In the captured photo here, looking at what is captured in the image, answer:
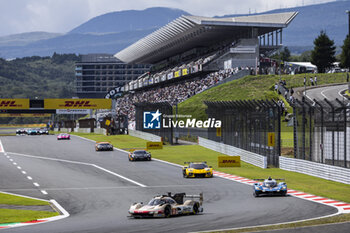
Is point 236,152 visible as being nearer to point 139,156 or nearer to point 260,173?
point 139,156

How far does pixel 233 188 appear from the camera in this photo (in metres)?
30.2

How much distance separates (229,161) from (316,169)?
31.7ft

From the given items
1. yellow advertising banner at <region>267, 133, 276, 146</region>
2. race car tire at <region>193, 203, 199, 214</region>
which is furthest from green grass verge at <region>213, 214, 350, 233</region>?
yellow advertising banner at <region>267, 133, 276, 146</region>

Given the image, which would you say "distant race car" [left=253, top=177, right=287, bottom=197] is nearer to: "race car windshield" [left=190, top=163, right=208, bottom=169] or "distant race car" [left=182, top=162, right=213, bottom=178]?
"distant race car" [left=182, top=162, right=213, bottom=178]

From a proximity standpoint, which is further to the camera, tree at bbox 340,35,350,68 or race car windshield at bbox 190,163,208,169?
tree at bbox 340,35,350,68

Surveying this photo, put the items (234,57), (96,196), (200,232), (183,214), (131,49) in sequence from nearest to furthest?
1. (200,232)
2. (183,214)
3. (96,196)
4. (234,57)
5. (131,49)

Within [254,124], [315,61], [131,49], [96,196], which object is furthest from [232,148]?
[131,49]

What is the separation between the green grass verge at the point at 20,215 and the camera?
20594 mm

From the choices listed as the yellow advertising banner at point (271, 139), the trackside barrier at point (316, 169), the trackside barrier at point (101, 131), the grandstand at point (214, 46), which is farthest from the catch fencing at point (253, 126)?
the trackside barrier at point (101, 131)

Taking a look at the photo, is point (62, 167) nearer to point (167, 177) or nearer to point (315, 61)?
point (167, 177)

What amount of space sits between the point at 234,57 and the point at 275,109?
59807 millimetres

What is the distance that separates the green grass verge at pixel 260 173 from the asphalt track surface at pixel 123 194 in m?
2.47

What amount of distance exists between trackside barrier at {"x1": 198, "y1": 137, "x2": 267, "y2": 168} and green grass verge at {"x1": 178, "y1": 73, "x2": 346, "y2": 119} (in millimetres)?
15020

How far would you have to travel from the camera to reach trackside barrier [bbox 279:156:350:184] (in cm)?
3073
